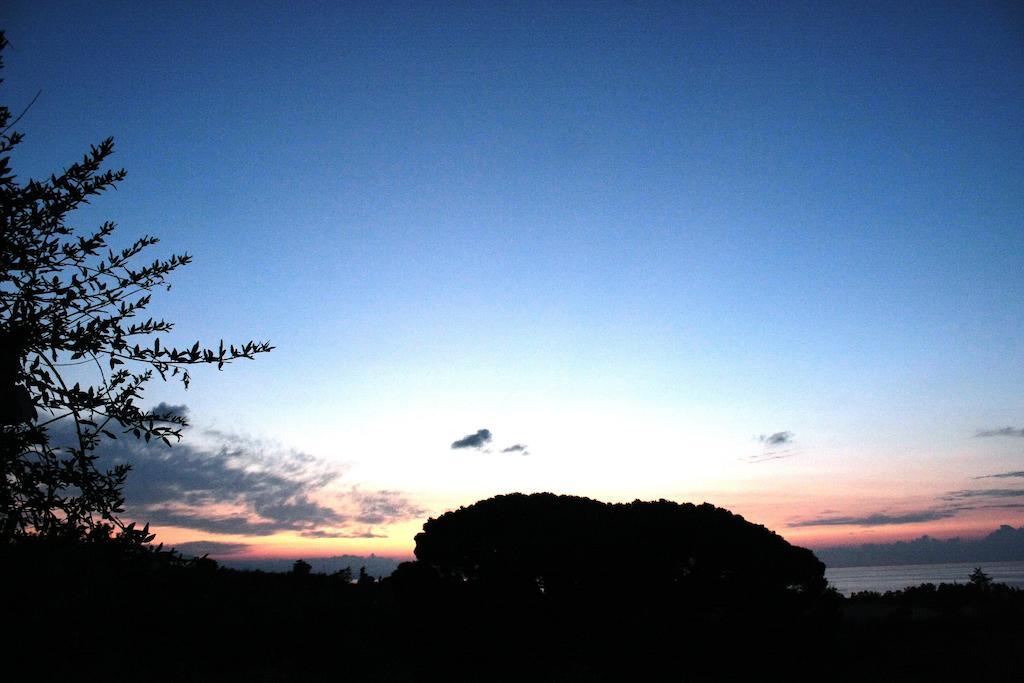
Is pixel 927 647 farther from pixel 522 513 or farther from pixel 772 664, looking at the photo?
pixel 522 513

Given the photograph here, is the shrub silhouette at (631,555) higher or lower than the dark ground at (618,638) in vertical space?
higher

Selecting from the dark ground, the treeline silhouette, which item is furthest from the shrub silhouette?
the dark ground

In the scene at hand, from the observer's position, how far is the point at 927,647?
54.4ft

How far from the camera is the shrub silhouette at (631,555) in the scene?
1474 centimetres

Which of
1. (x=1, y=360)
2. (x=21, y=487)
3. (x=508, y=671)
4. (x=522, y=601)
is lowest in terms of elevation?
(x=508, y=671)

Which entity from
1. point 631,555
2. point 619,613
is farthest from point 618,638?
point 631,555

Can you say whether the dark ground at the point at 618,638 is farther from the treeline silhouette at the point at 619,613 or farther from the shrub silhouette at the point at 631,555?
the shrub silhouette at the point at 631,555

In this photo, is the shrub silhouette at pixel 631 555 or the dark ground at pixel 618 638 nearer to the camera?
the dark ground at pixel 618 638

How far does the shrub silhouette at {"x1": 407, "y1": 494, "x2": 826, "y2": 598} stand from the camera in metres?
14.7

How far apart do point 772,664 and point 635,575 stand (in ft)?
11.4

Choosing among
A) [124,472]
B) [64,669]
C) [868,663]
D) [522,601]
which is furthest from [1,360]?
[868,663]

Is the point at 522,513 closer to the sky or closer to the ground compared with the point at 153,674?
closer to the sky

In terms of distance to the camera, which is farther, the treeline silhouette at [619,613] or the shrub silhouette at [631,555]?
the shrub silhouette at [631,555]

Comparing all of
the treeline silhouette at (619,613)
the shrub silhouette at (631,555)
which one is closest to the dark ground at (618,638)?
the treeline silhouette at (619,613)
